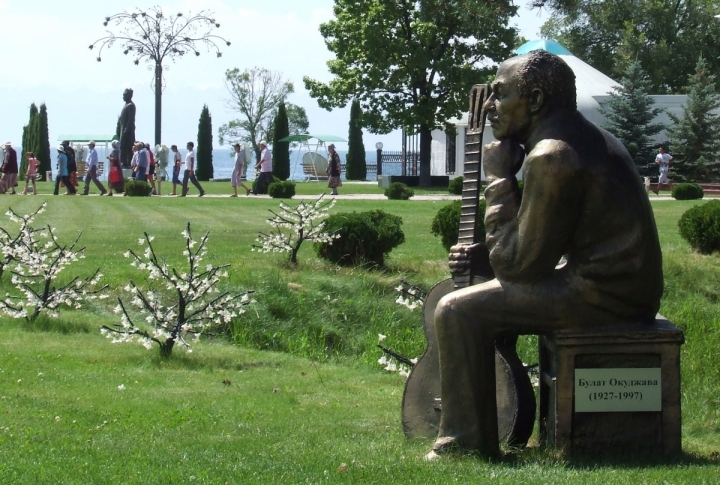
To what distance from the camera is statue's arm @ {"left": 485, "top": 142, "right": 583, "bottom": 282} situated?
181 inches

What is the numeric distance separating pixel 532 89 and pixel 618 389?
1390 millimetres

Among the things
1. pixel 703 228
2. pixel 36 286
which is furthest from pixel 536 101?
pixel 703 228

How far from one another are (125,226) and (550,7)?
32.4ft

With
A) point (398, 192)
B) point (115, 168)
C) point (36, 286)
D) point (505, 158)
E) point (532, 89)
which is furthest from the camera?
point (115, 168)

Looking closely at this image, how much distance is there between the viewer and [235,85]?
83000 millimetres

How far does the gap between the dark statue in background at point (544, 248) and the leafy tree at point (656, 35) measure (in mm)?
51255

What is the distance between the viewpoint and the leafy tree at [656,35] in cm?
5597

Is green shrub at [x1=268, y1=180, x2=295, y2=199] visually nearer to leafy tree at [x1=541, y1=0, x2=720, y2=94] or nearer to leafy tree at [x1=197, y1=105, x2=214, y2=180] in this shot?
leafy tree at [x1=197, y1=105, x2=214, y2=180]

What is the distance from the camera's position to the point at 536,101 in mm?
4871

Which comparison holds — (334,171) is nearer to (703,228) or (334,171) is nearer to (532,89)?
(703,228)

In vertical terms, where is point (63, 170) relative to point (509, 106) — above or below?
below

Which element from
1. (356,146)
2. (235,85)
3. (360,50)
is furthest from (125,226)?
(235,85)

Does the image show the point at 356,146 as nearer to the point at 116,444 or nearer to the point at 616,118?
the point at 616,118

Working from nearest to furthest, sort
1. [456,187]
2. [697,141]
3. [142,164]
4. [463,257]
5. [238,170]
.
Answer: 1. [463,257]
2. [238,170]
3. [142,164]
4. [456,187]
5. [697,141]
